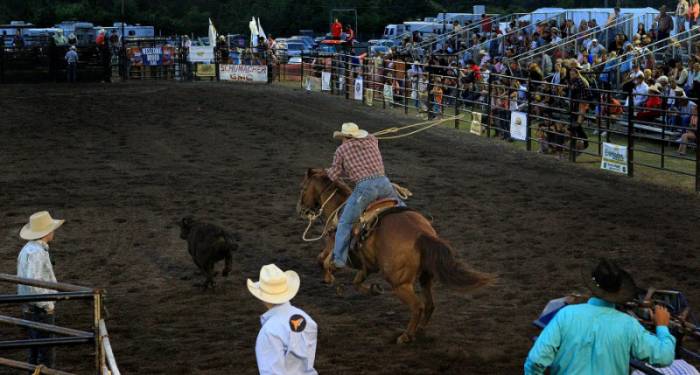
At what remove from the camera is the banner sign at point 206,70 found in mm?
38125

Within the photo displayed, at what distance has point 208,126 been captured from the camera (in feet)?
77.2

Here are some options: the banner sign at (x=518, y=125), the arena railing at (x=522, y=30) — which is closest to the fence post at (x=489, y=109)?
the banner sign at (x=518, y=125)

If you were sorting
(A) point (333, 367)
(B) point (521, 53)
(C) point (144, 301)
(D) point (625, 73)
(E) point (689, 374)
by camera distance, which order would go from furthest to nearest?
(B) point (521, 53) → (D) point (625, 73) → (C) point (144, 301) → (A) point (333, 367) → (E) point (689, 374)

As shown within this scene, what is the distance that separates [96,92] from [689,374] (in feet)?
96.3

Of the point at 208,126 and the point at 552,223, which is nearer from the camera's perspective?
the point at 552,223

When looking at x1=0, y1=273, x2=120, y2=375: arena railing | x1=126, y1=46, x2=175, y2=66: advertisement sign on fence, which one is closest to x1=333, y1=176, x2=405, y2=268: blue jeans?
x1=0, y1=273, x2=120, y2=375: arena railing

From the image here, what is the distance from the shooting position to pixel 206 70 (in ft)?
125

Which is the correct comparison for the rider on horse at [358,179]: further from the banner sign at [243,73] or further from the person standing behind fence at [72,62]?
the person standing behind fence at [72,62]

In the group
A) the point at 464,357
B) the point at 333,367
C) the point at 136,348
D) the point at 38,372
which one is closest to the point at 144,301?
the point at 136,348

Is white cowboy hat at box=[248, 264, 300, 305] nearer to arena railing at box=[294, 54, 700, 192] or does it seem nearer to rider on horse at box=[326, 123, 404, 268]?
rider on horse at box=[326, 123, 404, 268]

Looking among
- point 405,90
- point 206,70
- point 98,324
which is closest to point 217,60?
point 206,70

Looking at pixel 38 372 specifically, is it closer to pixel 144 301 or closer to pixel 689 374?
pixel 689 374

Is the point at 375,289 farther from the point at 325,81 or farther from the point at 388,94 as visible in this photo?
the point at 325,81

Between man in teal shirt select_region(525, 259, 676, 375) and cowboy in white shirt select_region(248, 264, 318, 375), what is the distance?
1202 millimetres
